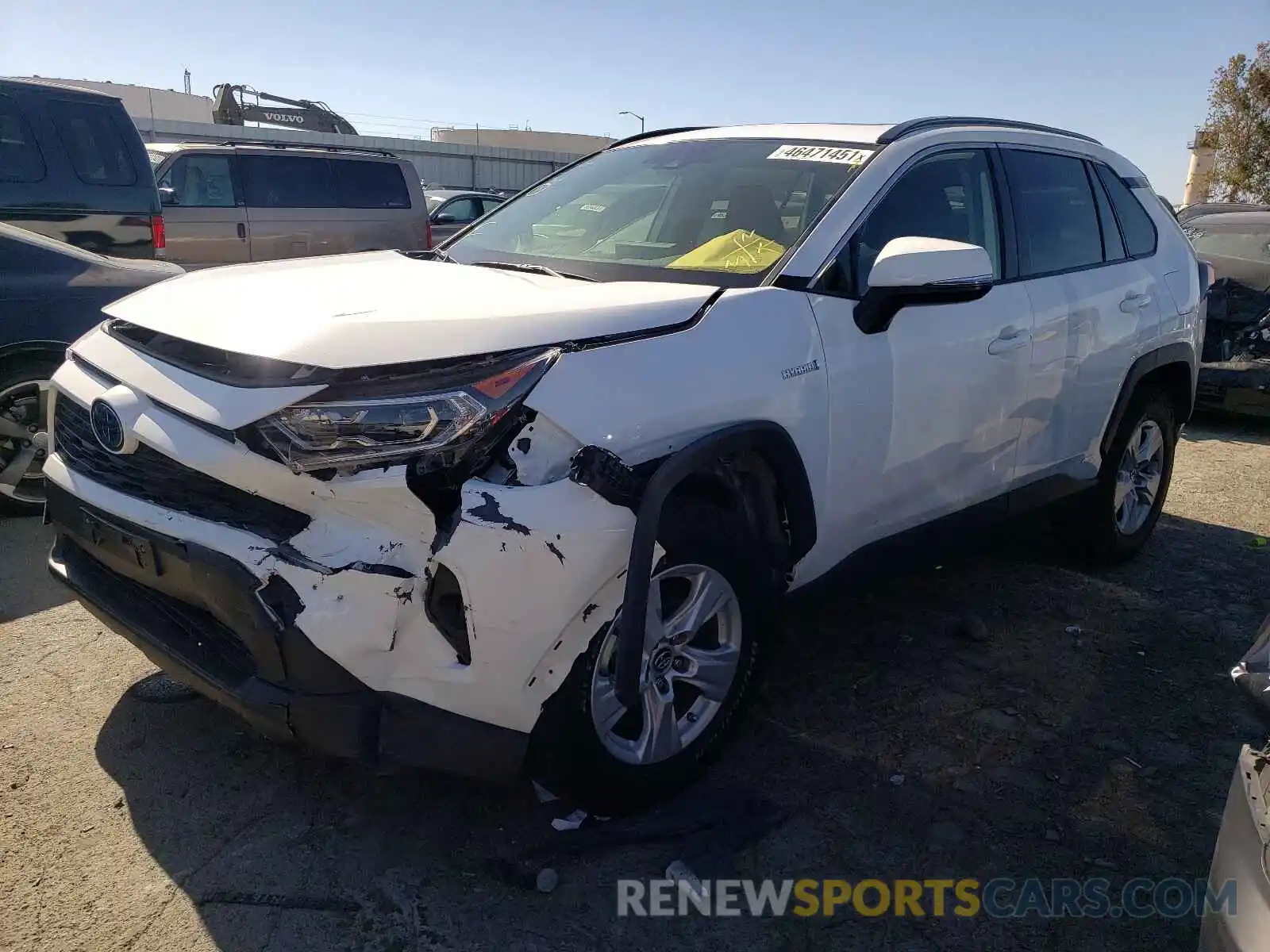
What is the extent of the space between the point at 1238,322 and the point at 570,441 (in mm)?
7955

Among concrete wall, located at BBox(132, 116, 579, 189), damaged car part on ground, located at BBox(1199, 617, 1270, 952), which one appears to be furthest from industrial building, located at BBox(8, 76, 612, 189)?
damaged car part on ground, located at BBox(1199, 617, 1270, 952)

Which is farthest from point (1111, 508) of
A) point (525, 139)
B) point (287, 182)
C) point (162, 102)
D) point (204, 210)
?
point (525, 139)

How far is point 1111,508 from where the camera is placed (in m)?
4.63

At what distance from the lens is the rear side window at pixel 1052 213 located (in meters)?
3.87

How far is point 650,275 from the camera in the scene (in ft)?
9.82

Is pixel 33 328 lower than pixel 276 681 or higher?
higher

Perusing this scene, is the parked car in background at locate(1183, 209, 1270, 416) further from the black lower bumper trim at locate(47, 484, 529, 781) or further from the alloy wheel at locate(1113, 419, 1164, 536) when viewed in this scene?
the black lower bumper trim at locate(47, 484, 529, 781)

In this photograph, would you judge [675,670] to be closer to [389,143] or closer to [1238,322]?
[1238,322]

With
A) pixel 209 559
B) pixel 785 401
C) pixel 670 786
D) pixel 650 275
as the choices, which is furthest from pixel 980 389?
pixel 209 559

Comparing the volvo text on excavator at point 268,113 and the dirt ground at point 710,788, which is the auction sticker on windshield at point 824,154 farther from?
the volvo text on excavator at point 268,113

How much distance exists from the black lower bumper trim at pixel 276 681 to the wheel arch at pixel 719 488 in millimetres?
359

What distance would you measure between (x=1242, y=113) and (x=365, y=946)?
96.1ft

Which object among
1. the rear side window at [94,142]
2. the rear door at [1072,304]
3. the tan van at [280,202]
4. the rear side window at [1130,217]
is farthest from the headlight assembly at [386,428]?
the tan van at [280,202]

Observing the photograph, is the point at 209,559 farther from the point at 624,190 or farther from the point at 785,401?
the point at 624,190
